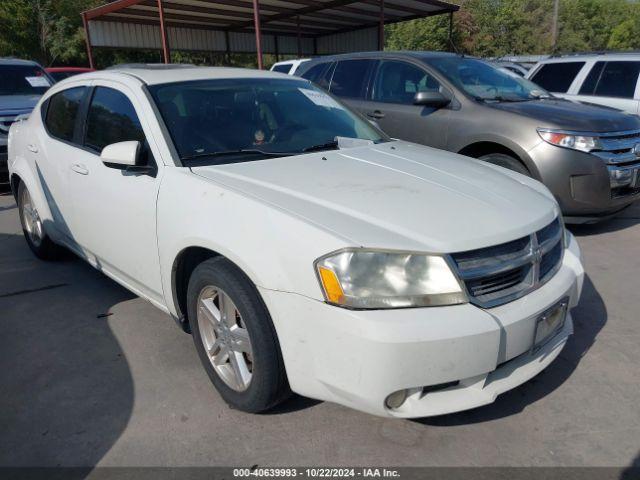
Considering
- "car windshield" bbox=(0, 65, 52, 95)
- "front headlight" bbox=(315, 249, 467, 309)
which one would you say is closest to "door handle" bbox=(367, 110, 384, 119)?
"front headlight" bbox=(315, 249, 467, 309)

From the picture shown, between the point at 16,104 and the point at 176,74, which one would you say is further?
the point at 16,104

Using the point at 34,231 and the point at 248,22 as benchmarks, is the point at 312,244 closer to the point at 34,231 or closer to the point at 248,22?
the point at 34,231

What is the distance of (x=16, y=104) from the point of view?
7906mm

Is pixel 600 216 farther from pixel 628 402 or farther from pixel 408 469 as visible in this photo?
pixel 408 469

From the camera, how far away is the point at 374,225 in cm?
216

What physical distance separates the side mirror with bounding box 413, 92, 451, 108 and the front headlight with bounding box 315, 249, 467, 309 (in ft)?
11.7

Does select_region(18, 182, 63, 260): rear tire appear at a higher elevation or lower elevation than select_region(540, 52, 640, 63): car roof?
lower

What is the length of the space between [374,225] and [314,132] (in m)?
1.43

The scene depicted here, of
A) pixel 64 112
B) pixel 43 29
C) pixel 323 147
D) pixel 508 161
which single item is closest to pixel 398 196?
pixel 323 147

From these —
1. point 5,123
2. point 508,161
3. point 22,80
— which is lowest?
point 508,161

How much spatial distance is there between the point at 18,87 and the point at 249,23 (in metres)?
9.82

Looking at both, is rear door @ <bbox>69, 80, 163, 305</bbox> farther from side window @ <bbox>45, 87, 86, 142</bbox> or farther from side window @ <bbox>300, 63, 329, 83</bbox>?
side window @ <bbox>300, 63, 329, 83</bbox>

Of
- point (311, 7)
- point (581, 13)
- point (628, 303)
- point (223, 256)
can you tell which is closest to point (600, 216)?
point (628, 303)

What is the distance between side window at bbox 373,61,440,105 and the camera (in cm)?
570
